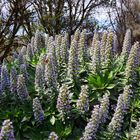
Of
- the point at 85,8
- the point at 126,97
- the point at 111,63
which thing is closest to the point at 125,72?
the point at 111,63

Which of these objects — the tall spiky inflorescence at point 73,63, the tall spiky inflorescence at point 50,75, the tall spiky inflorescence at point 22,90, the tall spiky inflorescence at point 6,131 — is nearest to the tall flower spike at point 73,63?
the tall spiky inflorescence at point 73,63

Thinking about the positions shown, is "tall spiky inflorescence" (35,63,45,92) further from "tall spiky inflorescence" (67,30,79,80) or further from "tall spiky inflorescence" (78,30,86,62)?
"tall spiky inflorescence" (78,30,86,62)

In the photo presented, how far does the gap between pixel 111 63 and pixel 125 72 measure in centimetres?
45

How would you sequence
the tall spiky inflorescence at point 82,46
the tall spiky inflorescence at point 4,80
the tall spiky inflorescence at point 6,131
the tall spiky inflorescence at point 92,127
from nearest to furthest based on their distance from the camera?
the tall spiky inflorescence at point 6,131 → the tall spiky inflorescence at point 92,127 → the tall spiky inflorescence at point 4,80 → the tall spiky inflorescence at point 82,46

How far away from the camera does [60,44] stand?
5441 millimetres

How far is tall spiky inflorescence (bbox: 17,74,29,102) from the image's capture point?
4.24 metres

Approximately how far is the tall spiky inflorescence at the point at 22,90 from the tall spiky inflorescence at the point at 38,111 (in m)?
0.44

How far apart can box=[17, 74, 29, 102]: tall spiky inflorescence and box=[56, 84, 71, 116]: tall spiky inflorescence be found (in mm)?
567

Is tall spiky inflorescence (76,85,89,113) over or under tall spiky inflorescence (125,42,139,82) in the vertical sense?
under

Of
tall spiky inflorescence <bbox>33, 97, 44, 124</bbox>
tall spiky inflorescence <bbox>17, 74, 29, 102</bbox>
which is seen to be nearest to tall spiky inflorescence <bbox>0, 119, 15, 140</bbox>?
tall spiky inflorescence <bbox>33, 97, 44, 124</bbox>

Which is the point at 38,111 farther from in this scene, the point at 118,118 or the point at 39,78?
the point at 118,118

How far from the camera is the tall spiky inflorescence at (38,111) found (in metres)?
3.83

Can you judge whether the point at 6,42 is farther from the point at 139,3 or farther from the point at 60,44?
the point at 139,3

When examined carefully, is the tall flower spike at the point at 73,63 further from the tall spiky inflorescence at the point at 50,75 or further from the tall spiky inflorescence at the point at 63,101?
the tall spiky inflorescence at the point at 63,101
